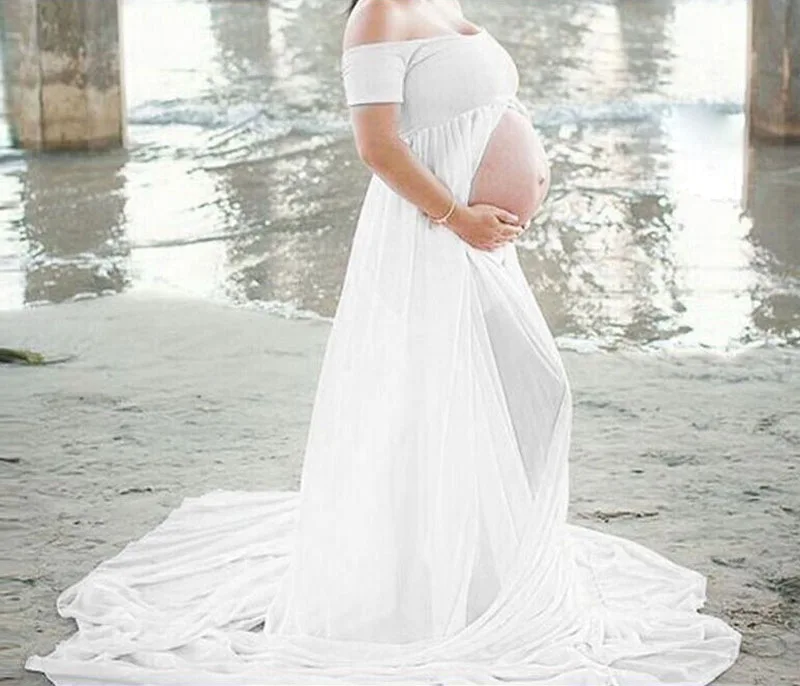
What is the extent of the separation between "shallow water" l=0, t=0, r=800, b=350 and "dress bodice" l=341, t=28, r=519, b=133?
3067mm

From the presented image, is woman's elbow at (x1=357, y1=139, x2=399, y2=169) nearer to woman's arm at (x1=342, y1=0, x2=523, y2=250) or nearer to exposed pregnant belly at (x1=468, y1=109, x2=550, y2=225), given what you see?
woman's arm at (x1=342, y1=0, x2=523, y2=250)

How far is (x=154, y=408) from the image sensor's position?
19.6 ft

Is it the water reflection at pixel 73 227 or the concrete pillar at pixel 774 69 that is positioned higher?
the concrete pillar at pixel 774 69

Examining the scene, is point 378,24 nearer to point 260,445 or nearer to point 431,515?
point 431,515

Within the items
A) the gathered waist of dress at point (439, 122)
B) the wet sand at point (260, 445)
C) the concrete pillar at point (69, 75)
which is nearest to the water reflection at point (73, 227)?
the concrete pillar at point (69, 75)

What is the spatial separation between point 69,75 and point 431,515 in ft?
26.3

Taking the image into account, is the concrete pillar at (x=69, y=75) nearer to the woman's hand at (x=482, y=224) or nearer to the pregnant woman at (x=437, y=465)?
the pregnant woman at (x=437, y=465)

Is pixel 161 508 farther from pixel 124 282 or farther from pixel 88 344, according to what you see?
pixel 124 282

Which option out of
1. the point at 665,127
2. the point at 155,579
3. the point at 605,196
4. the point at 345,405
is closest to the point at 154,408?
the point at 155,579

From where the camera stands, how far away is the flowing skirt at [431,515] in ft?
12.5

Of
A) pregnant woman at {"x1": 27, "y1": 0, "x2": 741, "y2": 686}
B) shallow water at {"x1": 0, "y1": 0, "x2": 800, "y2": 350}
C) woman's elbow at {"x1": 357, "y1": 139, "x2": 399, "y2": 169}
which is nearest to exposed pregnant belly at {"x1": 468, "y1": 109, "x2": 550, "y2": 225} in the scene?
pregnant woman at {"x1": 27, "y1": 0, "x2": 741, "y2": 686}

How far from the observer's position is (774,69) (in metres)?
11.4

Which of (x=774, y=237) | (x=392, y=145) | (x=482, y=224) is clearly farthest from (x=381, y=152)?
(x=774, y=237)

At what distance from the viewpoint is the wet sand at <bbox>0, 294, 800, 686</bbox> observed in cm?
446
